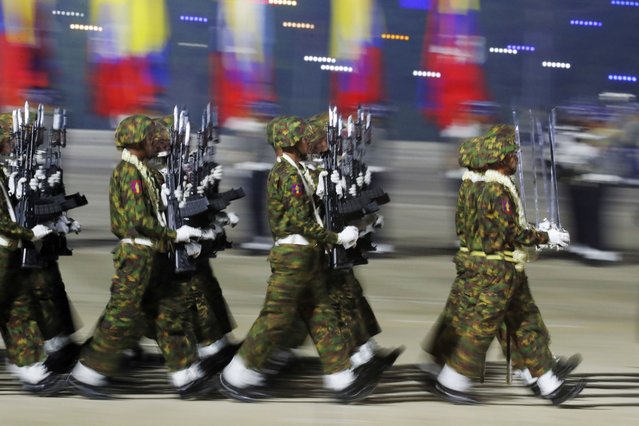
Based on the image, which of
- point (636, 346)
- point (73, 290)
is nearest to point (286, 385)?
point (636, 346)

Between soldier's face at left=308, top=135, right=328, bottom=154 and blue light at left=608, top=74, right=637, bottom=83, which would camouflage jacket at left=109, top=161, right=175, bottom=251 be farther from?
blue light at left=608, top=74, right=637, bottom=83

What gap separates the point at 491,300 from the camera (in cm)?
798

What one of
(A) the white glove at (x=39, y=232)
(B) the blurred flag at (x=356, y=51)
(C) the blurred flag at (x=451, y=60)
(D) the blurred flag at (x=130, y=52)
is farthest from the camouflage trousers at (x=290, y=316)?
(D) the blurred flag at (x=130, y=52)

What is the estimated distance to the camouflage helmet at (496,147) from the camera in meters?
8.00

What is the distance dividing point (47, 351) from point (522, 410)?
2.73 m

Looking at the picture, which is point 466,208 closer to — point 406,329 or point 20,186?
point 20,186

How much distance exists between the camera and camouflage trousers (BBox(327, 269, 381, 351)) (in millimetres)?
8586

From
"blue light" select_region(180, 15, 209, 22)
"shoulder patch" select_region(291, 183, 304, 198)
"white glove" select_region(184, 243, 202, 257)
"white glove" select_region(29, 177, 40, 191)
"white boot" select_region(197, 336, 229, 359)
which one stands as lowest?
"white boot" select_region(197, 336, 229, 359)

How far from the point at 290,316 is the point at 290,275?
0.23 meters

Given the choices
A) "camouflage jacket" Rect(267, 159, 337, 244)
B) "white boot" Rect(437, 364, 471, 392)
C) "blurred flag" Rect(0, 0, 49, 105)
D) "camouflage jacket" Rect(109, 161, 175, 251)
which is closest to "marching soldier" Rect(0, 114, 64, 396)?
"camouflage jacket" Rect(109, 161, 175, 251)

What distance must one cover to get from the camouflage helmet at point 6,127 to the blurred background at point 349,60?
741 cm

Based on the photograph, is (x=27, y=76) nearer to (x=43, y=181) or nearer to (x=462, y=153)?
(x=43, y=181)

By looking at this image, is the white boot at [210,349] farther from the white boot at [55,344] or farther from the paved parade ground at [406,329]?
the white boot at [55,344]

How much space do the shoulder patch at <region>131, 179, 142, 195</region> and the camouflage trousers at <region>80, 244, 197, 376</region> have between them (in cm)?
30
